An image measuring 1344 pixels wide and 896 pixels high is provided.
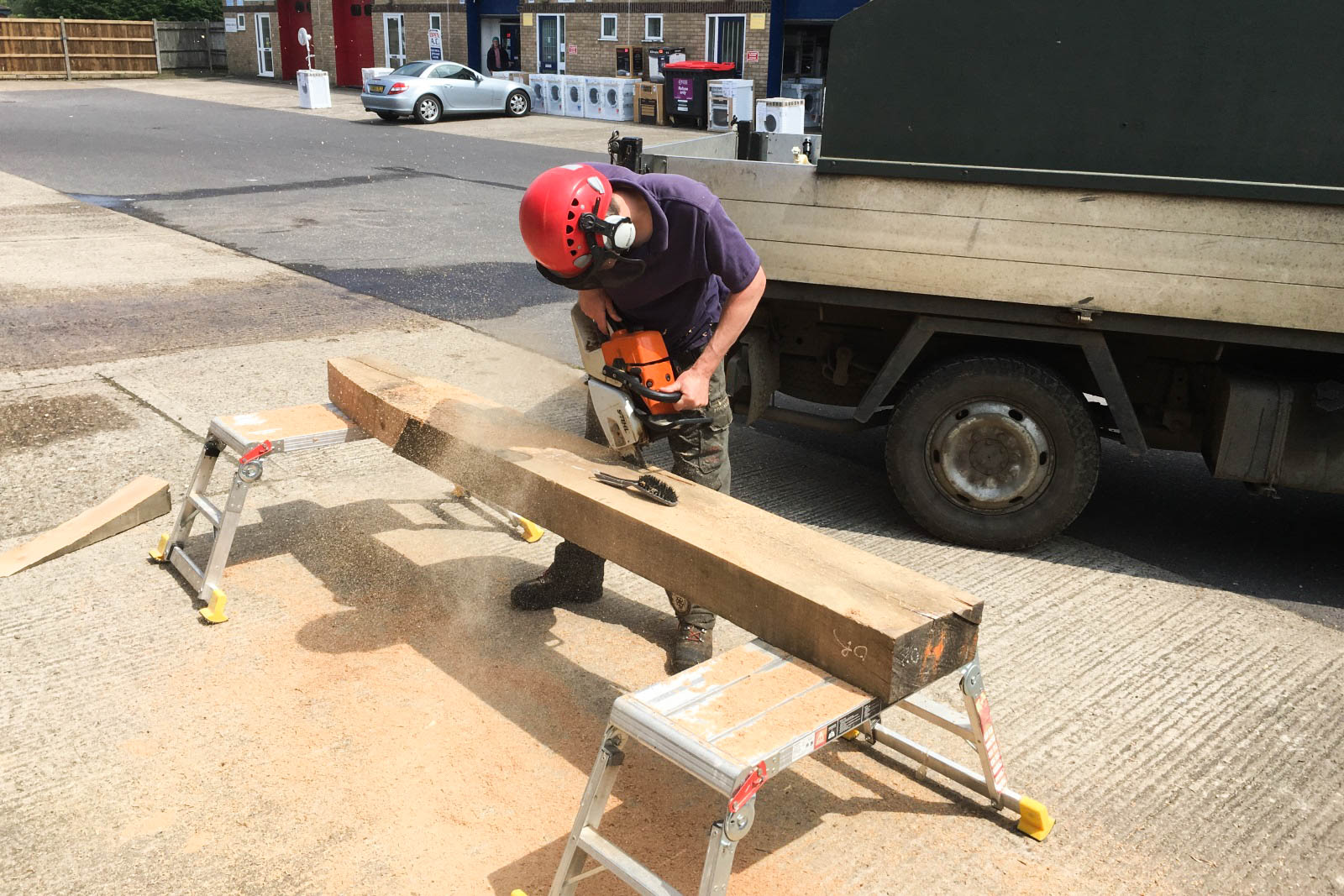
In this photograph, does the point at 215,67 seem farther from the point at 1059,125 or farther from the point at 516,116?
the point at 1059,125

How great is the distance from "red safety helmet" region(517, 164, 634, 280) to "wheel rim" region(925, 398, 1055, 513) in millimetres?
2166

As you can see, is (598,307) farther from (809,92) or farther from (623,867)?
(809,92)

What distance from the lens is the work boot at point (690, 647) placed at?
12.7 ft

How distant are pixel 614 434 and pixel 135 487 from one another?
2528mm

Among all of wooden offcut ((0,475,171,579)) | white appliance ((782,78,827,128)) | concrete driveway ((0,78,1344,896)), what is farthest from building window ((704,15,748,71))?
wooden offcut ((0,475,171,579))

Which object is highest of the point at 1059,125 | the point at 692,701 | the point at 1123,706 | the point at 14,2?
the point at 14,2

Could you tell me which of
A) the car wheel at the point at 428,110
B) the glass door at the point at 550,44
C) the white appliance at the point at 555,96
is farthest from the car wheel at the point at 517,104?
the glass door at the point at 550,44

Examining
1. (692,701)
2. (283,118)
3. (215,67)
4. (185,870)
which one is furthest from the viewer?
(215,67)

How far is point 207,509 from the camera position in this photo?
436 cm

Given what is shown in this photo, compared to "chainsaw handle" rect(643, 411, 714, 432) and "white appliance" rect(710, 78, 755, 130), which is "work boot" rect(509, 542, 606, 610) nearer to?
"chainsaw handle" rect(643, 411, 714, 432)

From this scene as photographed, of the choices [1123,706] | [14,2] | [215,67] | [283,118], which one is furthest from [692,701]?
[14,2]

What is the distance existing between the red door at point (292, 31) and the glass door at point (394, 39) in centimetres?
424

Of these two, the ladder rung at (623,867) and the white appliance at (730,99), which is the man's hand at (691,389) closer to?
the ladder rung at (623,867)

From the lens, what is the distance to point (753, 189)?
4941 mm
